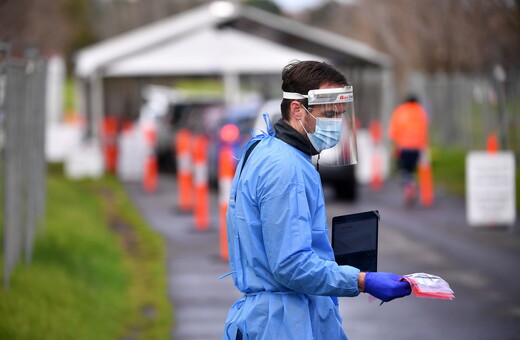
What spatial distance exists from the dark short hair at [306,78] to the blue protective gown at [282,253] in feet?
0.67

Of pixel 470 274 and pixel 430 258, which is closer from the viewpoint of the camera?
pixel 470 274

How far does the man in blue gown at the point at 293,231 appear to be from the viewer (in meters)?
3.73

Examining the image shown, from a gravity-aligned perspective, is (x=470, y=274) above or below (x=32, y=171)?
below

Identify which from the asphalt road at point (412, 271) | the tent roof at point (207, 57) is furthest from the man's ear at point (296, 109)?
the tent roof at point (207, 57)

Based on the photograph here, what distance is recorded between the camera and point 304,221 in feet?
12.3

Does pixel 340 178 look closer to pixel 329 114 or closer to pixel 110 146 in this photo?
pixel 110 146

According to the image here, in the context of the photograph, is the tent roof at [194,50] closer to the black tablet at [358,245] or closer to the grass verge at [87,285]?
the grass verge at [87,285]

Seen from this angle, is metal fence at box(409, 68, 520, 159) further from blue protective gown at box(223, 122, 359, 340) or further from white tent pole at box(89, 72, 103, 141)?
blue protective gown at box(223, 122, 359, 340)

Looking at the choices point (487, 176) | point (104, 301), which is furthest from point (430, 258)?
point (104, 301)

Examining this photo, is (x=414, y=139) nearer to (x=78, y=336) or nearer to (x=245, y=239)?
(x=78, y=336)

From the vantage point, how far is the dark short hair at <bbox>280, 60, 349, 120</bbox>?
3953 millimetres

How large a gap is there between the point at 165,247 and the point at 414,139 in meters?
5.89

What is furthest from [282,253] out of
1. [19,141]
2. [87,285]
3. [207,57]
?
[207,57]

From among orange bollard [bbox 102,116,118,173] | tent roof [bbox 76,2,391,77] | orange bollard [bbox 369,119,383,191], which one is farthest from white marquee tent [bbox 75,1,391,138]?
orange bollard [bbox 369,119,383,191]
